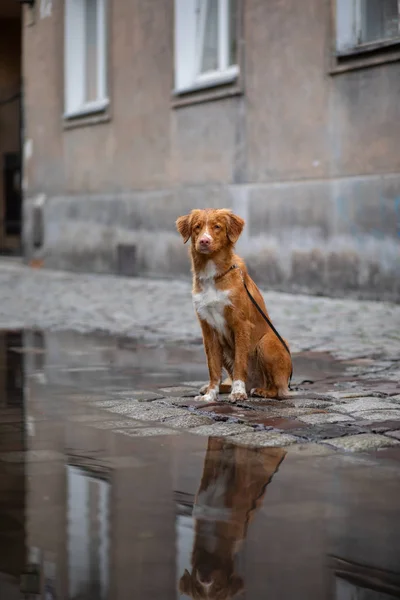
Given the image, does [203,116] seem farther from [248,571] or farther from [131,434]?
[248,571]

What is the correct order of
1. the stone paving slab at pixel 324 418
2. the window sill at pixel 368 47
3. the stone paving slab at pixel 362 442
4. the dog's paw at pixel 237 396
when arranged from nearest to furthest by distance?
the stone paving slab at pixel 362 442 → the stone paving slab at pixel 324 418 → the dog's paw at pixel 237 396 → the window sill at pixel 368 47

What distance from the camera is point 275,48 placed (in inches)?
558

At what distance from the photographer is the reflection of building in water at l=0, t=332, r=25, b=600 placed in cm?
321

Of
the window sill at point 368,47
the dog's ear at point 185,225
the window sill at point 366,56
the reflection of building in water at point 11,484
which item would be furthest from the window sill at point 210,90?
the dog's ear at point 185,225

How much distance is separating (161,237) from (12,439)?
1170 cm

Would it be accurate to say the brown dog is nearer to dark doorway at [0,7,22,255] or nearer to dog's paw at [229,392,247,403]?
dog's paw at [229,392,247,403]

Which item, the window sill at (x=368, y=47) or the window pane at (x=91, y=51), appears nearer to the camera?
the window sill at (x=368, y=47)

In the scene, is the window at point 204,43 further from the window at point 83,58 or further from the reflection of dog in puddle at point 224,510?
the reflection of dog in puddle at point 224,510

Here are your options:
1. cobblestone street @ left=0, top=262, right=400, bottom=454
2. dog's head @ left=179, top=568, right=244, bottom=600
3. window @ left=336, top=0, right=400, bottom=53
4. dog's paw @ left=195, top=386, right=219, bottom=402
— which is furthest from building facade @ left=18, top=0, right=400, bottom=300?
dog's head @ left=179, top=568, right=244, bottom=600

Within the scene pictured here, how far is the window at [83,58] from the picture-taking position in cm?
1914

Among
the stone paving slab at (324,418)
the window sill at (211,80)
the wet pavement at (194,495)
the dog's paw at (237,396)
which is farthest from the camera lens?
the window sill at (211,80)

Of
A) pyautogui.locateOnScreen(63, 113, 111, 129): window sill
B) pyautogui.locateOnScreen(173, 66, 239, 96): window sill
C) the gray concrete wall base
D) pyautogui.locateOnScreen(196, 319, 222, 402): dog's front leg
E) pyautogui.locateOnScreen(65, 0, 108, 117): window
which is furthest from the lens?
pyautogui.locateOnScreen(65, 0, 108, 117): window

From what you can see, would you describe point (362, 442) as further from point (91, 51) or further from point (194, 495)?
point (91, 51)

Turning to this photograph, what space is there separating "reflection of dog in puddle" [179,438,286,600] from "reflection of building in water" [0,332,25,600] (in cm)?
53
